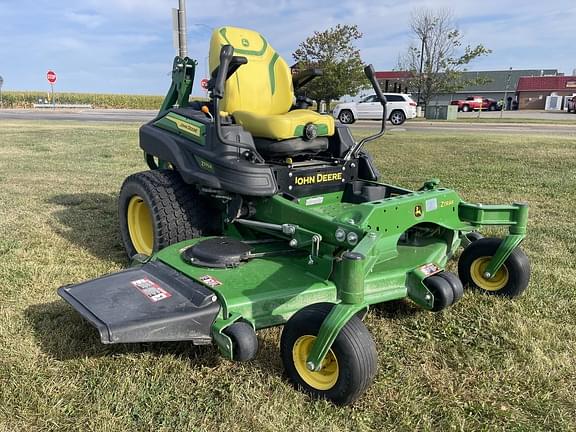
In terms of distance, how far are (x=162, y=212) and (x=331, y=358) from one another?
1751mm

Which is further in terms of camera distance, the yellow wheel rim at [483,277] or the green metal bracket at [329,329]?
the yellow wheel rim at [483,277]

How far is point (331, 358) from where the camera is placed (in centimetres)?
224

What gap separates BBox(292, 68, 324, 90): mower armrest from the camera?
435 cm

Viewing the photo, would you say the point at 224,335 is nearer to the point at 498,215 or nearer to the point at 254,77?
the point at 498,215

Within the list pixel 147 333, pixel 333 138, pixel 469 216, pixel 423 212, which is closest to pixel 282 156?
pixel 333 138

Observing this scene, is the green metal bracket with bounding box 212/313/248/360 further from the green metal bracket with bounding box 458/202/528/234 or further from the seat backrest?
the seat backrest

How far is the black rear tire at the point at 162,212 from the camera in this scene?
3.49 m

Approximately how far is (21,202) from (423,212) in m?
4.66

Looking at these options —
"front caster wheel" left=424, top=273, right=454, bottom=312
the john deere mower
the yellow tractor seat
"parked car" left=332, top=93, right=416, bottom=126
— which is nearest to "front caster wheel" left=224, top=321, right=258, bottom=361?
the john deere mower

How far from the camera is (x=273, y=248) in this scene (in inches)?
129

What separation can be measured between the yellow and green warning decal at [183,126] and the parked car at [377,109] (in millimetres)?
18658

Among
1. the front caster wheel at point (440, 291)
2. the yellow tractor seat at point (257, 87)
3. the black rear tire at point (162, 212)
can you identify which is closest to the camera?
the front caster wheel at point (440, 291)

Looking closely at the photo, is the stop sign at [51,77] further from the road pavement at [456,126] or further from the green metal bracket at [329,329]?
the green metal bracket at [329,329]

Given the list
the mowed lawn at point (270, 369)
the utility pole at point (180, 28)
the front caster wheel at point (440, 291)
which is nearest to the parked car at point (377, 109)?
the utility pole at point (180, 28)
